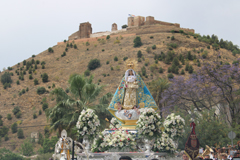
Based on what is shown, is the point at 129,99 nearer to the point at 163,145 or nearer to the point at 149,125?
the point at 149,125

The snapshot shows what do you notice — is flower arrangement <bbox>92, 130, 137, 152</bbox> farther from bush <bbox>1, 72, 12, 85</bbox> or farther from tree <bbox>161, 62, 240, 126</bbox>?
bush <bbox>1, 72, 12, 85</bbox>

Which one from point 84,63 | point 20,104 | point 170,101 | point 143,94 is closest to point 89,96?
point 170,101

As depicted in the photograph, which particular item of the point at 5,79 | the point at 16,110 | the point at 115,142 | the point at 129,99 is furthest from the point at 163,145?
the point at 5,79

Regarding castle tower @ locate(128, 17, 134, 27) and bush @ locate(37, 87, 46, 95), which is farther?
castle tower @ locate(128, 17, 134, 27)

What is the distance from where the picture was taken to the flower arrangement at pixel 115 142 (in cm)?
1287

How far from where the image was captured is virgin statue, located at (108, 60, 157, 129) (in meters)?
15.6

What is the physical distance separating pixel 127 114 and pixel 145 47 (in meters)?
65.0

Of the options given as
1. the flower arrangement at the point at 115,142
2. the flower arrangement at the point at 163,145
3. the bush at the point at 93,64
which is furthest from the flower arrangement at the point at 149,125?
the bush at the point at 93,64

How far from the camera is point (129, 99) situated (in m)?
16.1

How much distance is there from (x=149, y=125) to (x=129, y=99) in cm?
349

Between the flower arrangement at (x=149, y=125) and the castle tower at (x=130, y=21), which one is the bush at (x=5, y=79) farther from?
the flower arrangement at (x=149, y=125)

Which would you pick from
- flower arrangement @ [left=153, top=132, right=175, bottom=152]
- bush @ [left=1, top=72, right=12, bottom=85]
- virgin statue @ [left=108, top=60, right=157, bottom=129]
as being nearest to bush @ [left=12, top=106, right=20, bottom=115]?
bush @ [left=1, top=72, right=12, bottom=85]

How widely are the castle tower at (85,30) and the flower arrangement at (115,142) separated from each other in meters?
90.9

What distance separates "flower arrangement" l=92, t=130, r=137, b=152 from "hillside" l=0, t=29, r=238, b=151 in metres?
40.9
